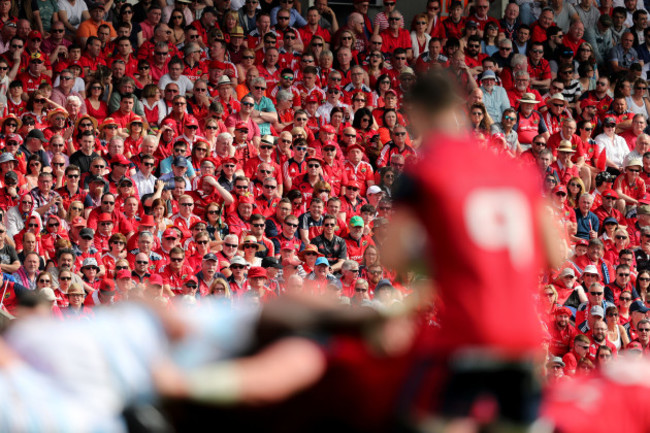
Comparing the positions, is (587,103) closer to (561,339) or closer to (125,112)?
(561,339)

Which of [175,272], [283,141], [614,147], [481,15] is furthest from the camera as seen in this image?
[481,15]

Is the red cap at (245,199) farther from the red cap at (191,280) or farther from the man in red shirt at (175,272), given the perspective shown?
the red cap at (191,280)

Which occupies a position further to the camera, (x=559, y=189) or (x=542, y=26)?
(x=542, y=26)

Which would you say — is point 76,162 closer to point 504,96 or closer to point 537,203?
point 504,96

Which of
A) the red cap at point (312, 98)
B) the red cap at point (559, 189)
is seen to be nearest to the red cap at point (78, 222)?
the red cap at point (312, 98)

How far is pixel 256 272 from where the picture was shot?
1234cm

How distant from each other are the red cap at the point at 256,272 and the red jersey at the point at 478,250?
28.0 ft

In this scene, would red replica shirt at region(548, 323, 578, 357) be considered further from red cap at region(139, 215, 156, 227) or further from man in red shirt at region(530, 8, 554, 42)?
man in red shirt at region(530, 8, 554, 42)

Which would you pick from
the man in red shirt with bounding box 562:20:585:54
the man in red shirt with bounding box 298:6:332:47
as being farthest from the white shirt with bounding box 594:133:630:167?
the man in red shirt with bounding box 298:6:332:47

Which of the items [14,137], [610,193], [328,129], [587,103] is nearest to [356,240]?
[328,129]

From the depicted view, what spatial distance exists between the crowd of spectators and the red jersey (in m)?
5.65

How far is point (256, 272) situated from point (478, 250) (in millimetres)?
8652

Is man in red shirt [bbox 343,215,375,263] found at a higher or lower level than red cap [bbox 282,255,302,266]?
lower

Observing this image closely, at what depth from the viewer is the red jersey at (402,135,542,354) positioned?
148 inches
